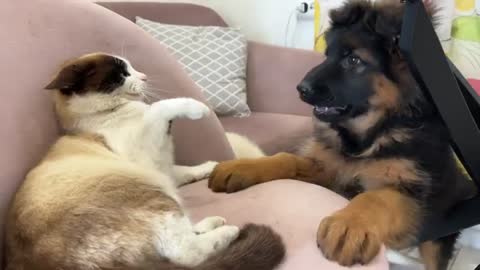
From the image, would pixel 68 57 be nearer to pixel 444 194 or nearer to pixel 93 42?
pixel 93 42

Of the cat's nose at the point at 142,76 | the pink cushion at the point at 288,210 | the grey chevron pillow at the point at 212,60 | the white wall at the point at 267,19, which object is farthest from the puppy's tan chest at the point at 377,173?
the white wall at the point at 267,19

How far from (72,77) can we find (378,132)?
0.74m

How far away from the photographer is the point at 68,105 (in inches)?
51.3

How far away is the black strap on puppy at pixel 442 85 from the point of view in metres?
0.92

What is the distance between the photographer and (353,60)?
1349mm

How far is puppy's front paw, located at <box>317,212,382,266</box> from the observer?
3.38ft

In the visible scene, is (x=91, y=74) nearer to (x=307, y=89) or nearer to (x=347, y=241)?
(x=307, y=89)

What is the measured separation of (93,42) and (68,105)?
0.23m

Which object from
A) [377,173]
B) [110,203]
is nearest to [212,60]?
[377,173]

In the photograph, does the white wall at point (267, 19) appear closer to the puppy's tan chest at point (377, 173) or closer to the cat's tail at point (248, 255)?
the puppy's tan chest at point (377, 173)

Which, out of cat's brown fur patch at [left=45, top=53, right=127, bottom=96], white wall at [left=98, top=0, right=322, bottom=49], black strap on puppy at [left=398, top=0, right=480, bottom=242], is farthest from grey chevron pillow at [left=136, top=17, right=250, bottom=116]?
black strap on puppy at [left=398, top=0, right=480, bottom=242]

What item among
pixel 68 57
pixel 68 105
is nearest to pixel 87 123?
pixel 68 105

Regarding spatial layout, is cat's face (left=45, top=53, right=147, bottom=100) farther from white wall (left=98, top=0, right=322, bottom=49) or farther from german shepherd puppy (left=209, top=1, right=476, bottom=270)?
white wall (left=98, top=0, right=322, bottom=49)

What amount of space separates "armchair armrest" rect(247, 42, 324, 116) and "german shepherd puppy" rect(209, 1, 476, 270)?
1.13 metres
